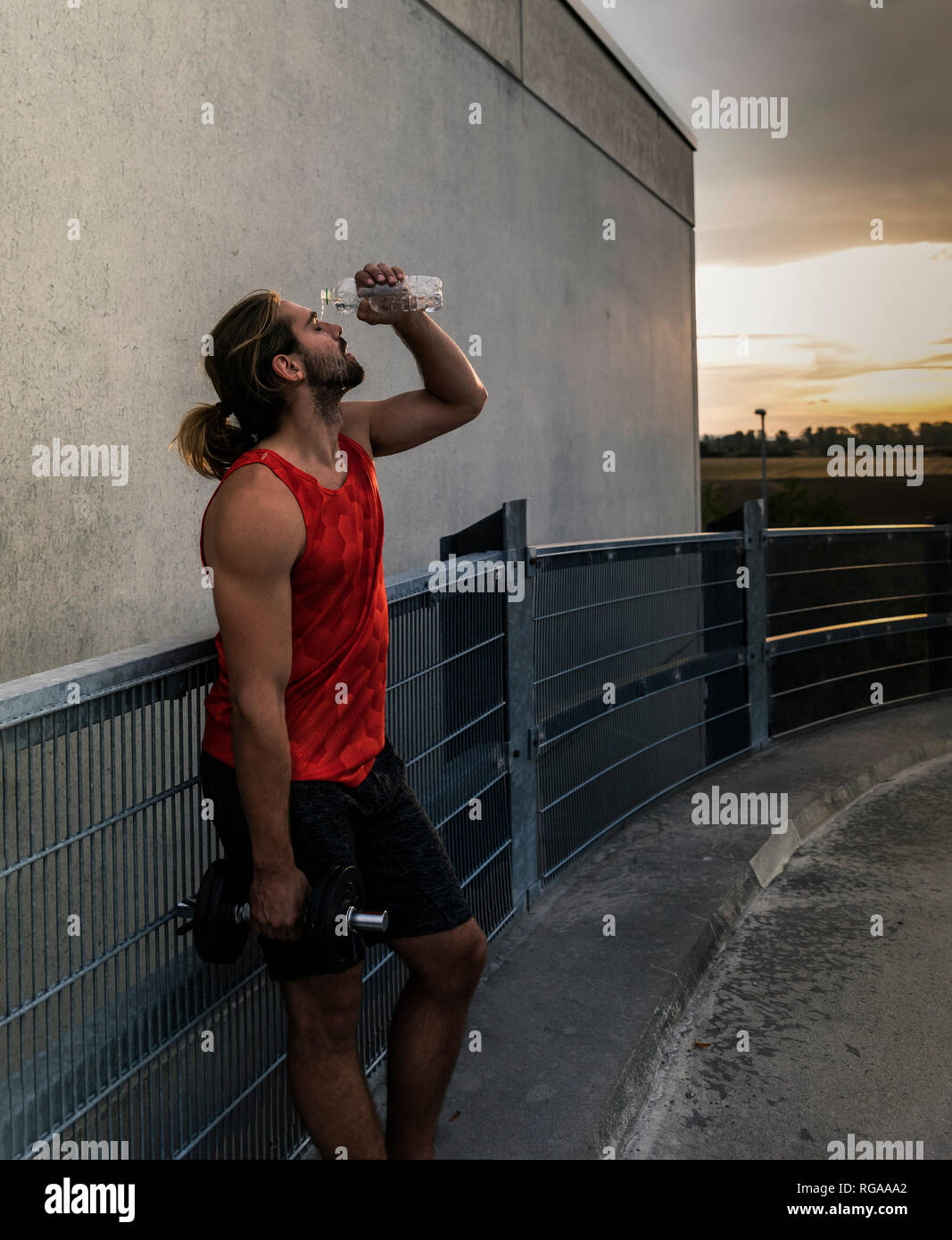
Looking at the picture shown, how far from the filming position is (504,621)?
14.4 ft

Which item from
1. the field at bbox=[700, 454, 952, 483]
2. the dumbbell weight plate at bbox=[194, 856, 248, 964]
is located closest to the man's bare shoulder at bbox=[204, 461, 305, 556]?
the dumbbell weight plate at bbox=[194, 856, 248, 964]

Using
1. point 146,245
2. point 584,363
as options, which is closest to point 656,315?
point 584,363

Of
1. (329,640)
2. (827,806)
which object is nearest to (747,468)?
(827,806)

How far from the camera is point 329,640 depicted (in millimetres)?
2418

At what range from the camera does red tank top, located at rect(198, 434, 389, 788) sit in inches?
91.7

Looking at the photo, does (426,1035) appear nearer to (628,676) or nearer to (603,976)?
(603,976)

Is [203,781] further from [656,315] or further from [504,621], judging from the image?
[656,315]

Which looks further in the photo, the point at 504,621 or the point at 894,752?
the point at 894,752

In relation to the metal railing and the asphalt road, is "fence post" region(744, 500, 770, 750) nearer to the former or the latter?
the metal railing

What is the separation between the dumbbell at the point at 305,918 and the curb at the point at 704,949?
1.11 meters

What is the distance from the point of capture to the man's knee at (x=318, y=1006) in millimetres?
2367

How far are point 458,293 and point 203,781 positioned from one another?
6791 millimetres

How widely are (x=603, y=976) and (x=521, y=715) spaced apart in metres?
1.10

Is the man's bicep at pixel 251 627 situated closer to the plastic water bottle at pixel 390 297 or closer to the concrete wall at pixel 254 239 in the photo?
the plastic water bottle at pixel 390 297
